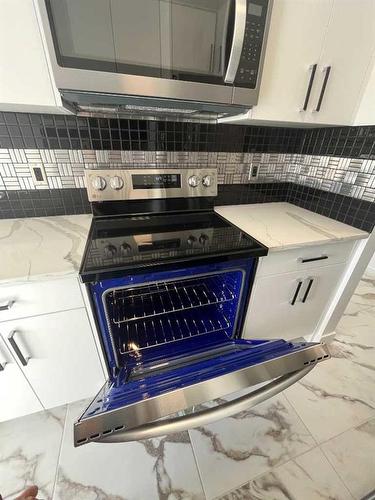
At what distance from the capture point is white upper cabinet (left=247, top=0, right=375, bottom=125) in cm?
92

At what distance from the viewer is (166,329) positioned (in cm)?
121

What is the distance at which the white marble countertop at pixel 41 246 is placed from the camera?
79 centimetres

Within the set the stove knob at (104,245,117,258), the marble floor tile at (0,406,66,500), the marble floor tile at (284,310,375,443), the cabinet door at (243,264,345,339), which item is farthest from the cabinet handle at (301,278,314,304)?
the marble floor tile at (0,406,66,500)

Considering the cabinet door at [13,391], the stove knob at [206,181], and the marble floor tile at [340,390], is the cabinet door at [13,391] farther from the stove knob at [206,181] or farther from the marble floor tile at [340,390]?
the marble floor tile at [340,390]

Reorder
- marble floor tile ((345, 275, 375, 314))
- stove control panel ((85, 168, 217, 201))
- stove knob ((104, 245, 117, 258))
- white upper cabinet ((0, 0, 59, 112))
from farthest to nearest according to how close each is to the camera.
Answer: marble floor tile ((345, 275, 375, 314)), stove control panel ((85, 168, 217, 201)), stove knob ((104, 245, 117, 258)), white upper cabinet ((0, 0, 59, 112))

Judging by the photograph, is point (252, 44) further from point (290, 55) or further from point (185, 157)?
point (185, 157)

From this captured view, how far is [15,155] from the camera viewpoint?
1.12 meters

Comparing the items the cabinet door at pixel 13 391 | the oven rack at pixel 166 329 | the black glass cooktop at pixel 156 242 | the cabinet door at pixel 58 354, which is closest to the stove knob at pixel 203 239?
the black glass cooktop at pixel 156 242

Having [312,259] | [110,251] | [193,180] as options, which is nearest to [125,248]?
[110,251]

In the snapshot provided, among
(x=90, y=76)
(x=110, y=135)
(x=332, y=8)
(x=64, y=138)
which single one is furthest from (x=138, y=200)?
(x=332, y=8)

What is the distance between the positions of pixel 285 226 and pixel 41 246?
1.24 metres

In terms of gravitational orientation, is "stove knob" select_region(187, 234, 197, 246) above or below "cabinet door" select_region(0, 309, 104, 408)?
above

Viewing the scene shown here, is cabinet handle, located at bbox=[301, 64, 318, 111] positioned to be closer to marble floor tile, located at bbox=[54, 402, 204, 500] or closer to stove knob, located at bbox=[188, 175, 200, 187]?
stove knob, located at bbox=[188, 175, 200, 187]

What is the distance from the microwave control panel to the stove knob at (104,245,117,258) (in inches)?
33.4
